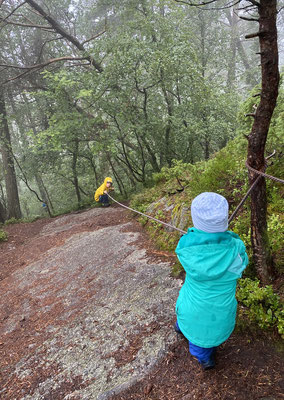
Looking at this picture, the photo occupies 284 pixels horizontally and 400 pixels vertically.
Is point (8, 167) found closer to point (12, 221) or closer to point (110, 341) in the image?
point (12, 221)

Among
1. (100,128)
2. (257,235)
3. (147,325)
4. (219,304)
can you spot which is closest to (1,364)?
(147,325)

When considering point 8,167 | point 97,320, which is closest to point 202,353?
point 97,320

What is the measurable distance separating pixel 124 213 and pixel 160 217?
2.82 metres

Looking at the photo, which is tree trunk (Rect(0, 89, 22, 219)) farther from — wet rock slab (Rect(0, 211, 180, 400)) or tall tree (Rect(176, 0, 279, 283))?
tall tree (Rect(176, 0, 279, 283))

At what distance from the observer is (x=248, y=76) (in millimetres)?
18438

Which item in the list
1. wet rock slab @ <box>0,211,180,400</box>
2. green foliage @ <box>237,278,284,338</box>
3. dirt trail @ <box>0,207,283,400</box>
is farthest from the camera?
wet rock slab @ <box>0,211,180,400</box>

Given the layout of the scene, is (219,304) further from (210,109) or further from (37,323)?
(210,109)

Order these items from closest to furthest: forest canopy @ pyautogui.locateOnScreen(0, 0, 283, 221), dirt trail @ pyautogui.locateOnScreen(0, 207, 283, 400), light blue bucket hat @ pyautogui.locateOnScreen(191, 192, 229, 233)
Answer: light blue bucket hat @ pyautogui.locateOnScreen(191, 192, 229, 233), dirt trail @ pyautogui.locateOnScreen(0, 207, 283, 400), forest canopy @ pyautogui.locateOnScreen(0, 0, 283, 221)

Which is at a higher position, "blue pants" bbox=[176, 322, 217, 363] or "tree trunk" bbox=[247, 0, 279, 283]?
"tree trunk" bbox=[247, 0, 279, 283]

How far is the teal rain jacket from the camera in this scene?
1.96 metres

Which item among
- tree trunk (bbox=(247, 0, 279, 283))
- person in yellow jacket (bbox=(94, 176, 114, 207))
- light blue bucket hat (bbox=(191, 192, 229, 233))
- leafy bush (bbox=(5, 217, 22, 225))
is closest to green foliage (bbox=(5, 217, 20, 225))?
leafy bush (bbox=(5, 217, 22, 225))

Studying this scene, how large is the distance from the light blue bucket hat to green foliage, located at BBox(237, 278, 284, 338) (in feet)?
3.37

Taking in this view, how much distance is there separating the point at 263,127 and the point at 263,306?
69.2 inches

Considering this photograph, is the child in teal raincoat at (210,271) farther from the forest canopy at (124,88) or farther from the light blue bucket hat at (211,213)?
the forest canopy at (124,88)
